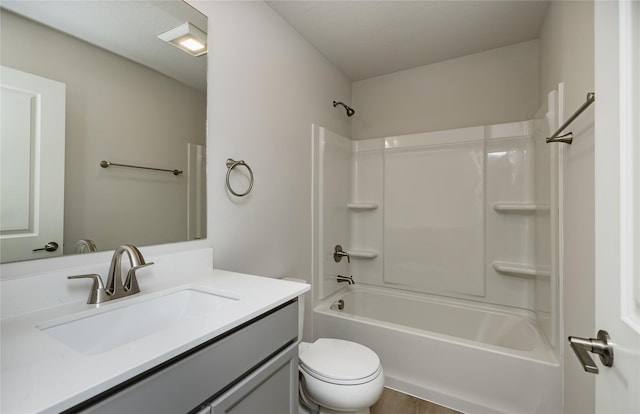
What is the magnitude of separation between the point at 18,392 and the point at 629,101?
1.15 metres

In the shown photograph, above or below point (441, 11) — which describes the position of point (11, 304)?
below

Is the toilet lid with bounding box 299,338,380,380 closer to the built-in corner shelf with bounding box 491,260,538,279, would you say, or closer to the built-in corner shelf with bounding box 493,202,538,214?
the built-in corner shelf with bounding box 491,260,538,279

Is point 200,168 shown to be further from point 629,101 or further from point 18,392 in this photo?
point 629,101

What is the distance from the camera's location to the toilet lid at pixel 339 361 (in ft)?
4.24

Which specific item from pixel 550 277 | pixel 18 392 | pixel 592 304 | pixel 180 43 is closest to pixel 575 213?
pixel 592 304

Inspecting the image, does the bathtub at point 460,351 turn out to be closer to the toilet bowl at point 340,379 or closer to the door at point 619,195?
the toilet bowl at point 340,379

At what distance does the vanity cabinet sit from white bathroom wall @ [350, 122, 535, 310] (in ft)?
5.53

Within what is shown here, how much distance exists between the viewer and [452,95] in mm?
2418

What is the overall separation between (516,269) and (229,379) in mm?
2096

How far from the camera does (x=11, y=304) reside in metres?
0.78

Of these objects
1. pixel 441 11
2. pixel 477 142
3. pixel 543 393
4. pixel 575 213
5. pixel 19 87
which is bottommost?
pixel 543 393

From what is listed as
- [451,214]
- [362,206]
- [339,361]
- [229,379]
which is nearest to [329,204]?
[362,206]

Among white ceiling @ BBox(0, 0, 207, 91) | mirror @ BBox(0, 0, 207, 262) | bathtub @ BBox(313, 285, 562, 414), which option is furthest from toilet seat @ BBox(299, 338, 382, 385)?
→ white ceiling @ BBox(0, 0, 207, 91)

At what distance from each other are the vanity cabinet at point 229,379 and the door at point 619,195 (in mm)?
813
